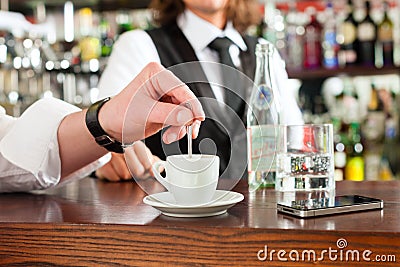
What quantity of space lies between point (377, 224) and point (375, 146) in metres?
2.41

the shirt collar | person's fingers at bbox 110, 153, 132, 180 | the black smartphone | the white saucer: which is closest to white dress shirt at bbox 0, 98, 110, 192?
person's fingers at bbox 110, 153, 132, 180

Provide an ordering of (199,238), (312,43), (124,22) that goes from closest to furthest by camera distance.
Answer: (199,238)
(312,43)
(124,22)

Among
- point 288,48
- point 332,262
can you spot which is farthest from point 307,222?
point 288,48

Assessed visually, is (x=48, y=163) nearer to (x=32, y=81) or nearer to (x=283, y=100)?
(x=283, y=100)

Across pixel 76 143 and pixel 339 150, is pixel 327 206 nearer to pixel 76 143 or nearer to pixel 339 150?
pixel 76 143

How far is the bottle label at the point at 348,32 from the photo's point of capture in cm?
296

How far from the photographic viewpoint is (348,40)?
2965 millimetres

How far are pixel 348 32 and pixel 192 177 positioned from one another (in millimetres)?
2404

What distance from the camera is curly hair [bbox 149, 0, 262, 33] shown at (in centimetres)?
199

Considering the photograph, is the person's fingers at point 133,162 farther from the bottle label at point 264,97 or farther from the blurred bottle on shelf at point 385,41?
the blurred bottle on shelf at point 385,41

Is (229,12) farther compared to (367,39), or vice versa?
(367,39)

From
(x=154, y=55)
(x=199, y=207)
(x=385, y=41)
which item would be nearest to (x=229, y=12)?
(x=154, y=55)

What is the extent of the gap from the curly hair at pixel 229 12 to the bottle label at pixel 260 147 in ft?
3.75

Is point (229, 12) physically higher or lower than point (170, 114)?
higher
